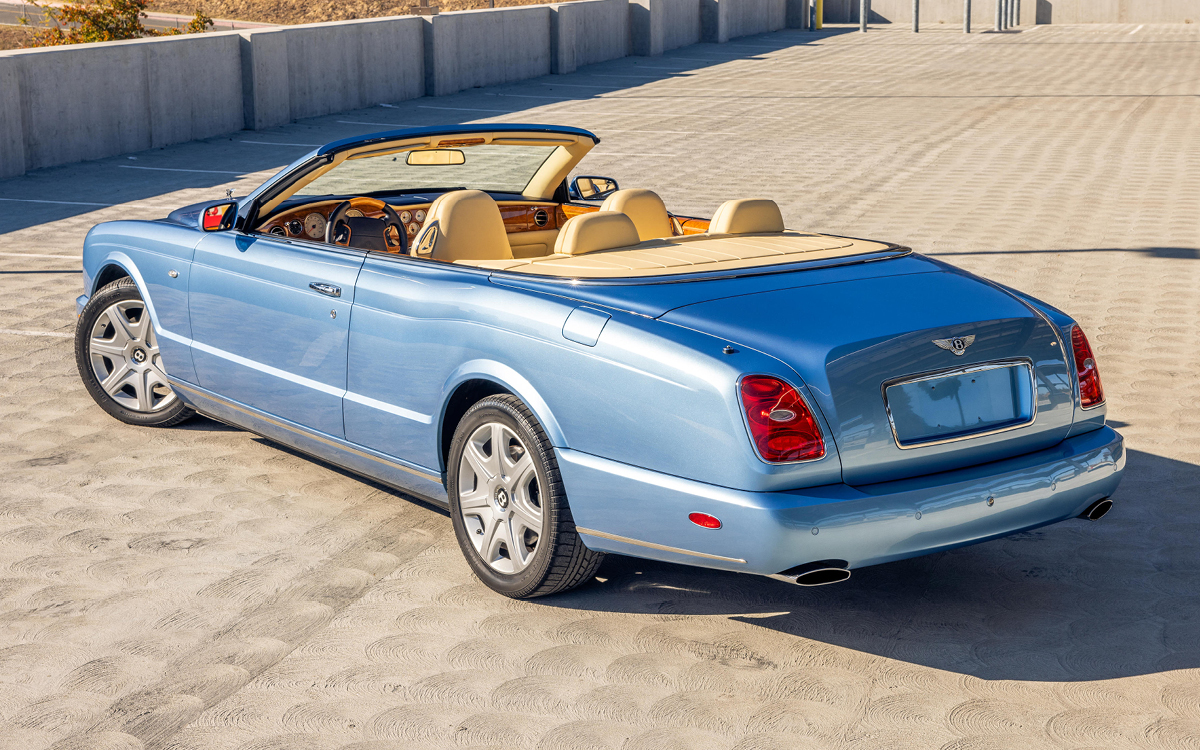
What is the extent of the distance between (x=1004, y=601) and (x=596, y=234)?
1.92m

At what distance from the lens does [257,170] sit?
1705 cm

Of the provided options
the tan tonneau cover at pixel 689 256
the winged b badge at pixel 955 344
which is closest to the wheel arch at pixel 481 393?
the tan tonneau cover at pixel 689 256

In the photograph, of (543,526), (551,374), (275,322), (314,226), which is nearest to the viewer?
(551,374)

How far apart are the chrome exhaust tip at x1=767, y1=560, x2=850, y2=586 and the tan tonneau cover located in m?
1.16

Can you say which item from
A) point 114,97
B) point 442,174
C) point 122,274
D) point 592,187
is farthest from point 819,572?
point 114,97

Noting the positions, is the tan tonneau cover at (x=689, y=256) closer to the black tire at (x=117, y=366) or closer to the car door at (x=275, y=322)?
the car door at (x=275, y=322)

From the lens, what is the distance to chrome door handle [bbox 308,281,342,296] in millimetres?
5020

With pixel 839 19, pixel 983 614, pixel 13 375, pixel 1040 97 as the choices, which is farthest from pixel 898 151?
pixel 839 19

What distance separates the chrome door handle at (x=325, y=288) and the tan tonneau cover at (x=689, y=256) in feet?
1.59

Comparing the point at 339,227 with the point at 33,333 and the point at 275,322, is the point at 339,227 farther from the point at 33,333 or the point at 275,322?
the point at 33,333

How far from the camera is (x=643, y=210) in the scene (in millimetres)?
5574

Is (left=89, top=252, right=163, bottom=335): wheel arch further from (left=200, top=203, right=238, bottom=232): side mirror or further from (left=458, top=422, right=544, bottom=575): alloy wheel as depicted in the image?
(left=458, top=422, right=544, bottom=575): alloy wheel

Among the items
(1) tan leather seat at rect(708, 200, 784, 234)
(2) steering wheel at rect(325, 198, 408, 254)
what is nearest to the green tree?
(2) steering wheel at rect(325, 198, 408, 254)

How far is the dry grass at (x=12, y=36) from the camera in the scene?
51.8 meters
